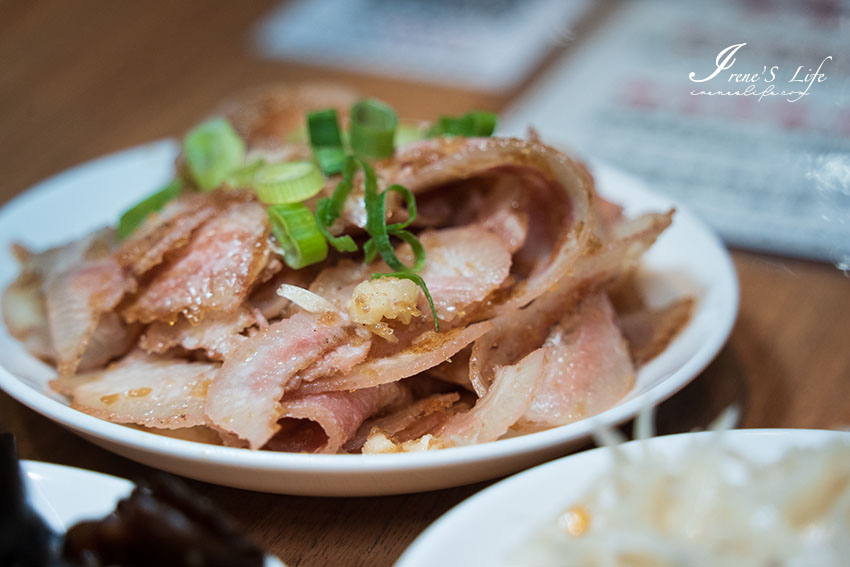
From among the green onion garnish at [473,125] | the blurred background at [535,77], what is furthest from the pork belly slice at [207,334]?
the blurred background at [535,77]

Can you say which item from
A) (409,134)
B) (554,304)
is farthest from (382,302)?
(409,134)

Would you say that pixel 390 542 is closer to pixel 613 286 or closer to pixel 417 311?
pixel 417 311

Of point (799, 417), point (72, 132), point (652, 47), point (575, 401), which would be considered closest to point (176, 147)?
point (72, 132)

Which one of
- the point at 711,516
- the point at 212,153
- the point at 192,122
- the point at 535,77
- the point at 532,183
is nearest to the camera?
the point at 711,516

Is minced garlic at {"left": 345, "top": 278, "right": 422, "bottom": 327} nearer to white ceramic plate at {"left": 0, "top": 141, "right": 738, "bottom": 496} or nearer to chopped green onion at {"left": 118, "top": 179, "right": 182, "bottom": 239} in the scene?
white ceramic plate at {"left": 0, "top": 141, "right": 738, "bottom": 496}

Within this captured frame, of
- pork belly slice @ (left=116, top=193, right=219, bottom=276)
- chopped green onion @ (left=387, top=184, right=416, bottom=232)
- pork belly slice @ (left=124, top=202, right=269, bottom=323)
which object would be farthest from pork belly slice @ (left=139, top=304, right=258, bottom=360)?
chopped green onion @ (left=387, top=184, right=416, bottom=232)

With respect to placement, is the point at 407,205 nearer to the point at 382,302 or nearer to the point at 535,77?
the point at 382,302
